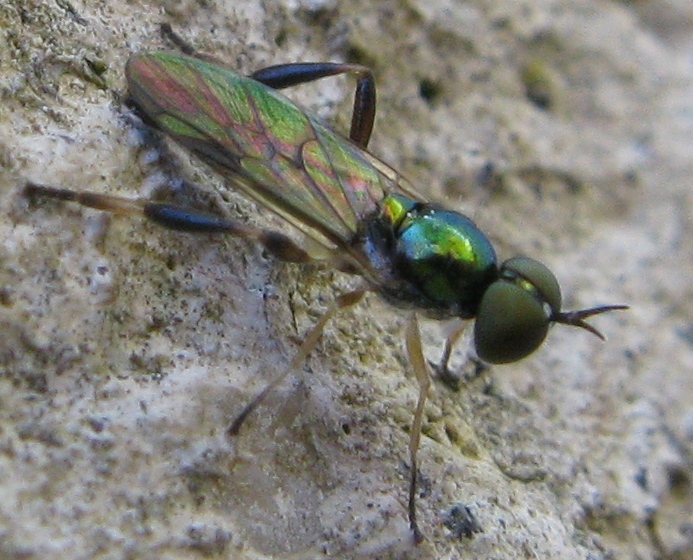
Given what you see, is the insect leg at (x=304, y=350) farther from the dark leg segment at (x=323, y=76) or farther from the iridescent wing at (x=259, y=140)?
the dark leg segment at (x=323, y=76)

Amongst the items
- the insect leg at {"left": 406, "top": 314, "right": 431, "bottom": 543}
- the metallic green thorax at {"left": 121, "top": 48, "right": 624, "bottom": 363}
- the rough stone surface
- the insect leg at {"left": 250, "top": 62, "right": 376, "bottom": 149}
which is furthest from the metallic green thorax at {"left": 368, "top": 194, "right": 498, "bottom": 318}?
the insect leg at {"left": 250, "top": 62, "right": 376, "bottom": 149}

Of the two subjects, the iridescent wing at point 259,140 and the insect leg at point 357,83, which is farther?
the insect leg at point 357,83

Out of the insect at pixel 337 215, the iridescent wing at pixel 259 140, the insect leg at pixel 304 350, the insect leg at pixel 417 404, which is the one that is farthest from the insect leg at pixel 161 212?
the insect leg at pixel 417 404

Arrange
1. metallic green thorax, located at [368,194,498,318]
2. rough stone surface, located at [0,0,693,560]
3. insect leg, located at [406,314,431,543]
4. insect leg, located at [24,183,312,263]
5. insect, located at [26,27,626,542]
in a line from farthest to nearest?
metallic green thorax, located at [368,194,498,318]
insect, located at [26,27,626,542]
insect leg, located at [406,314,431,543]
insect leg, located at [24,183,312,263]
rough stone surface, located at [0,0,693,560]

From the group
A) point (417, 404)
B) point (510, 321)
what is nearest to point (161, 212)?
point (417, 404)

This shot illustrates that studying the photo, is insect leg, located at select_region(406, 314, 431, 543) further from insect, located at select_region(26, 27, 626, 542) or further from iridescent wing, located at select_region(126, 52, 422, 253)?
iridescent wing, located at select_region(126, 52, 422, 253)

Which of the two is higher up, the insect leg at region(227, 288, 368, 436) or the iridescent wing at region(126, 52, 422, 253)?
the iridescent wing at region(126, 52, 422, 253)

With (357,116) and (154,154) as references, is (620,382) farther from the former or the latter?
(154,154)
